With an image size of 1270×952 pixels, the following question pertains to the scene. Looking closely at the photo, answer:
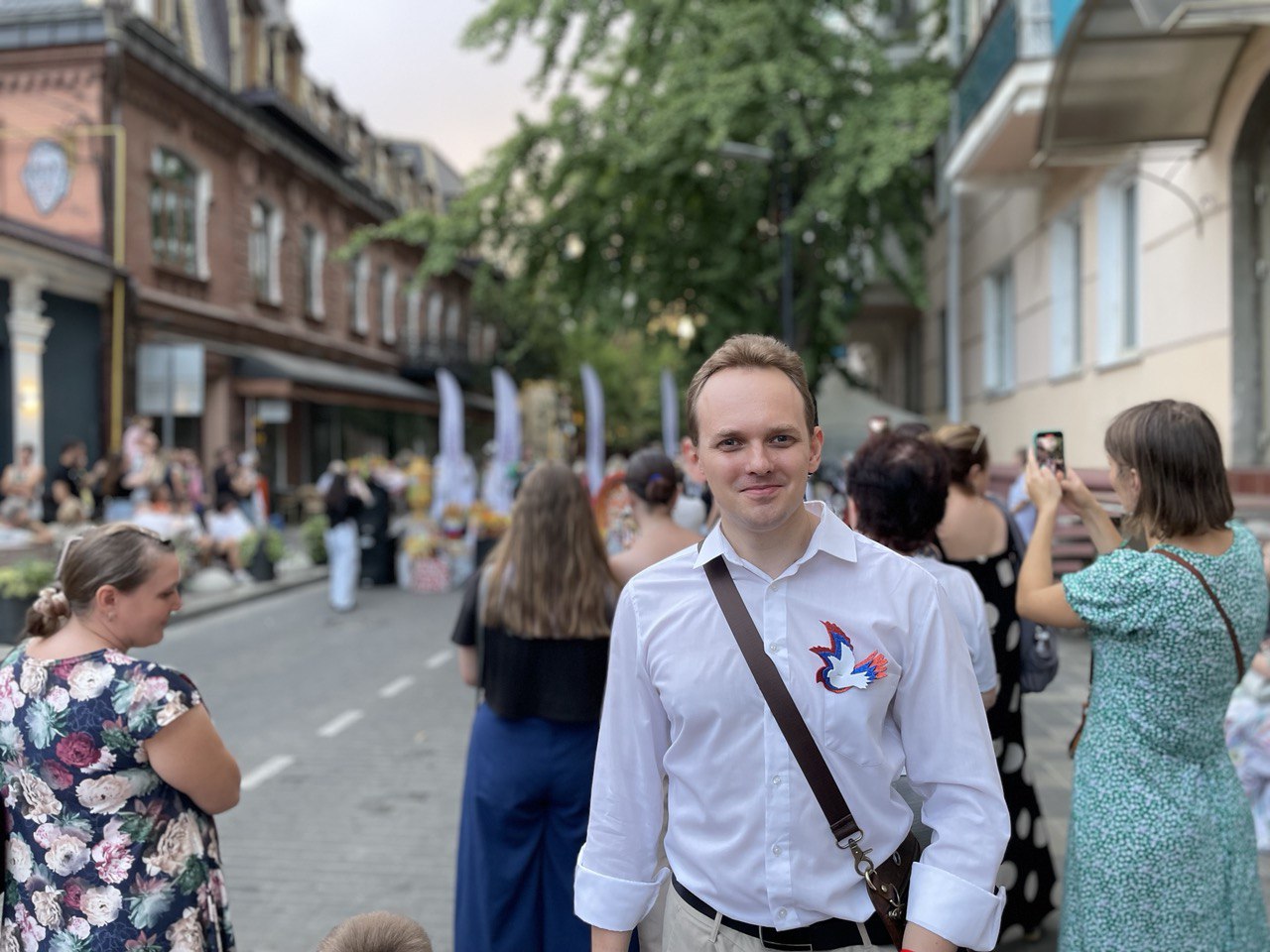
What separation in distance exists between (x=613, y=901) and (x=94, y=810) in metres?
1.26

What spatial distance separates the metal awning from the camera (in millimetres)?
7434

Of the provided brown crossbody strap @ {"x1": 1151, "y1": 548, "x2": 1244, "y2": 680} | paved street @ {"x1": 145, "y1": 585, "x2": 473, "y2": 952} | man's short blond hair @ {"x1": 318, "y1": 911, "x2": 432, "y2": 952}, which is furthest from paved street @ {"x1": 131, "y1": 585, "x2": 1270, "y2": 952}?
man's short blond hair @ {"x1": 318, "y1": 911, "x2": 432, "y2": 952}

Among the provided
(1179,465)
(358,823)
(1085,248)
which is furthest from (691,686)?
(1085,248)

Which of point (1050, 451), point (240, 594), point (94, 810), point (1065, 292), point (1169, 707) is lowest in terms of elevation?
point (240, 594)

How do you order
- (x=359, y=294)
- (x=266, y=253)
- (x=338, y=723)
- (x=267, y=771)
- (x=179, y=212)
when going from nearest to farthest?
1. (x=267, y=771)
2. (x=338, y=723)
3. (x=179, y=212)
4. (x=266, y=253)
5. (x=359, y=294)

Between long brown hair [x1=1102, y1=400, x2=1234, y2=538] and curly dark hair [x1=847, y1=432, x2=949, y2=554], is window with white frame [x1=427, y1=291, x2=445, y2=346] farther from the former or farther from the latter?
long brown hair [x1=1102, y1=400, x2=1234, y2=538]

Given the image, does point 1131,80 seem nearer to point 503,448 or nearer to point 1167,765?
point 1167,765

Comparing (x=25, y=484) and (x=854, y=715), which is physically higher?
(x=25, y=484)

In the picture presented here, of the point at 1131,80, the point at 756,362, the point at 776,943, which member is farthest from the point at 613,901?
the point at 1131,80

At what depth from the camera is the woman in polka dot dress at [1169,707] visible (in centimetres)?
260

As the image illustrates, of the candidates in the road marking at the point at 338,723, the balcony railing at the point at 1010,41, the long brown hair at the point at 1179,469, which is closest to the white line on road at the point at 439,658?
the road marking at the point at 338,723

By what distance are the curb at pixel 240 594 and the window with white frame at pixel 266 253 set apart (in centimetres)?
1173

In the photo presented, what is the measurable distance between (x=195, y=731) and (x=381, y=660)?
7794mm

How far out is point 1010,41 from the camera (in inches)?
386
